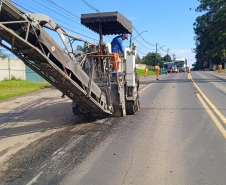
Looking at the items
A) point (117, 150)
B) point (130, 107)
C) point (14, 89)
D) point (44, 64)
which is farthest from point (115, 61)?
point (14, 89)

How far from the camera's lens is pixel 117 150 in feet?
19.6

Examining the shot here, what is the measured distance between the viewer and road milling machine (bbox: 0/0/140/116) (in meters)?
5.62

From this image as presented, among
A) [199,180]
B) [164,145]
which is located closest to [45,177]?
[199,180]

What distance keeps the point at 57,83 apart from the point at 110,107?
2127mm

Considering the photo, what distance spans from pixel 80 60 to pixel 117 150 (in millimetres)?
3135

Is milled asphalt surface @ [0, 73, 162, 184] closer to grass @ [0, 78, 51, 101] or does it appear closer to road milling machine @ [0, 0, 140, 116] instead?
road milling machine @ [0, 0, 140, 116]

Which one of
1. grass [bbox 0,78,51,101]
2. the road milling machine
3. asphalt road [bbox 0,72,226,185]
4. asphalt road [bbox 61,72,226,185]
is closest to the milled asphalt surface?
asphalt road [bbox 0,72,226,185]

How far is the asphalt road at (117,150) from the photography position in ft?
15.1

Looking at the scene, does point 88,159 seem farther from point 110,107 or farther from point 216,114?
point 216,114

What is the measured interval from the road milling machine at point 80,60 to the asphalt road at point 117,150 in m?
0.72

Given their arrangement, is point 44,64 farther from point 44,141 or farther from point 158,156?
point 158,156

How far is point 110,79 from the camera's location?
8852 mm

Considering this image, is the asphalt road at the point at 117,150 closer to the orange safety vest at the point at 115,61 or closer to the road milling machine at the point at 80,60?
the road milling machine at the point at 80,60

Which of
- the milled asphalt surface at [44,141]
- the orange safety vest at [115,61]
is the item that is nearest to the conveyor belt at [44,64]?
the milled asphalt surface at [44,141]
